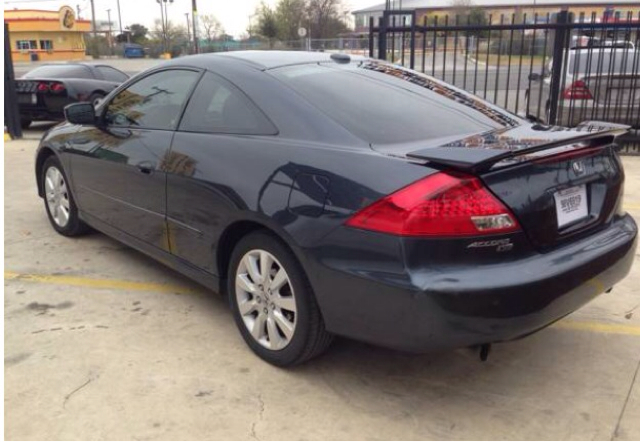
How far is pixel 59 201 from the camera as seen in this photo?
5.31 meters

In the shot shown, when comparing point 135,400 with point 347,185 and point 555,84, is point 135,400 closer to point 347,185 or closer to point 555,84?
point 347,185

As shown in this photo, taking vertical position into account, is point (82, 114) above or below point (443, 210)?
above

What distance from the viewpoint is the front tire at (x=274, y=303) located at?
9.62 feet

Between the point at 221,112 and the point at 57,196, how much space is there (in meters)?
2.45

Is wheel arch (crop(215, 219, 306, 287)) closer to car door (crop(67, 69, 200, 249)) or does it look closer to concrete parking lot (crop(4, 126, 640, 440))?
concrete parking lot (crop(4, 126, 640, 440))

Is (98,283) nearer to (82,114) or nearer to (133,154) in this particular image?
(133,154)

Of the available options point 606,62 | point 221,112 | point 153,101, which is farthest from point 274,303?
point 606,62

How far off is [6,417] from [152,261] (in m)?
2.04

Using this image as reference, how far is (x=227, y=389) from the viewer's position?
9.93 feet

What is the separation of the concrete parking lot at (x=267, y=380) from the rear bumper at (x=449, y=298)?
433 millimetres

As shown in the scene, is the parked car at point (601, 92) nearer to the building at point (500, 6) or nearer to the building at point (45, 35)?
the building at point (500, 6)

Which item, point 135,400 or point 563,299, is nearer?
point 563,299

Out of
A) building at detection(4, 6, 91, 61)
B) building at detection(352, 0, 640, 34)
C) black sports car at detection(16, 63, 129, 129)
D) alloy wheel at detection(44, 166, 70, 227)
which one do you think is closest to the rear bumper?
alloy wheel at detection(44, 166, 70, 227)

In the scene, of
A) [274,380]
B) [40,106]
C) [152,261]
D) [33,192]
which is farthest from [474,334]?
[40,106]
